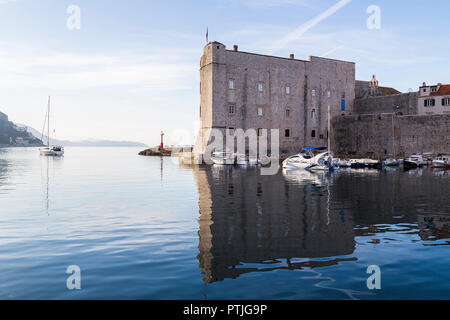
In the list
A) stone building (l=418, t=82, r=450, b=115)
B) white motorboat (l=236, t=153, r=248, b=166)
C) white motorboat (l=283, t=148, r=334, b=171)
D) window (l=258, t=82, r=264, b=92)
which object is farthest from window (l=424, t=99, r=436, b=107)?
white motorboat (l=236, t=153, r=248, b=166)

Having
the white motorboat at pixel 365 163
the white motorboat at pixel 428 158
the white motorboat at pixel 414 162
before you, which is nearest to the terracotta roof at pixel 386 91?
the white motorboat at pixel 428 158

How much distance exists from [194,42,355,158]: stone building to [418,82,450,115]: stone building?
35.6 ft

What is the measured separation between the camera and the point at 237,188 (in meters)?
23.4

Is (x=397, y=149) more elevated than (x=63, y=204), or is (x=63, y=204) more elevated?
(x=397, y=149)

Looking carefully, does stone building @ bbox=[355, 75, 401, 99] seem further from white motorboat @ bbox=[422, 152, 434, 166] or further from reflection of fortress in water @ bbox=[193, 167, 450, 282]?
reflection of fortress in water @ bbox=[193, 167, 450, 282]

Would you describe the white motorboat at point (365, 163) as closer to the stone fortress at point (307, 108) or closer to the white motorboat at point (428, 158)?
the stone fortress at point (307, 108)

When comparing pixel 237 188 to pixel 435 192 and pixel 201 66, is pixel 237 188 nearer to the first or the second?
pixel 435 192

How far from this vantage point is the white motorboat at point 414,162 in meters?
48.8

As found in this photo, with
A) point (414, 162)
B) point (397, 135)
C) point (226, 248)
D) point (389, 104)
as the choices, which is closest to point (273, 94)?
point (397, 135)

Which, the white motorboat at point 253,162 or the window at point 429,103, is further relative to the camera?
the window at point 429,103

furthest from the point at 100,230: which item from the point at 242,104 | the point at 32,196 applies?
the point at 242,104

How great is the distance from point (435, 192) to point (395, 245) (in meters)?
14.1

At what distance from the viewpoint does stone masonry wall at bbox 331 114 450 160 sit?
50.9 meters

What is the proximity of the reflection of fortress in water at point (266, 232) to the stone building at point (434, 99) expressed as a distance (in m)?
44.7
